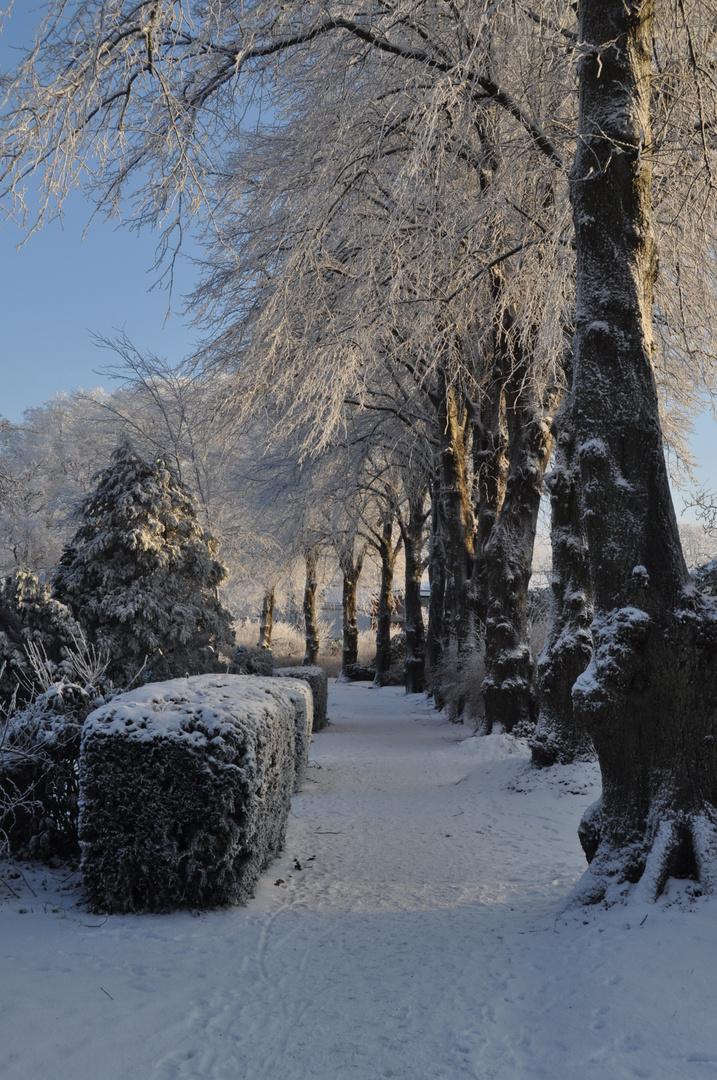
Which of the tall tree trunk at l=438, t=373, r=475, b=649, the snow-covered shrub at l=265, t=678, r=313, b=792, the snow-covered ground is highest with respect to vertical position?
the tall tree trunk at l=438, t=373, r=475, b=649

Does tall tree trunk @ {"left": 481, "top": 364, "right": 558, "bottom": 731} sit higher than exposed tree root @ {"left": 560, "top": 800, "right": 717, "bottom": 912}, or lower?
higher

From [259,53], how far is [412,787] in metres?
7.39

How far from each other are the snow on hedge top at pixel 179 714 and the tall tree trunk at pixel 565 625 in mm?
3978

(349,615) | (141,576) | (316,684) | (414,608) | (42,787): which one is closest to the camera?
(42,787)

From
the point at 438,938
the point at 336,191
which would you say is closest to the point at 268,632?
the point at 336,191

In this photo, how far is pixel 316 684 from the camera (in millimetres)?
13508

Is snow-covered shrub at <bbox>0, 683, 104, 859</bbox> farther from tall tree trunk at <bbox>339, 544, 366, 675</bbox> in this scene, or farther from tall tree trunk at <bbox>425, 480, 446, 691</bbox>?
tall tree trunk at <bbox>339, 544, 366, 675</bbox>

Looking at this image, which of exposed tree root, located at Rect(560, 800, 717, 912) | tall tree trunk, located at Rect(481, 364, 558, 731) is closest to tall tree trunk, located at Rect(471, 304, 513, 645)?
tall tree trunk, located at Rect(481, 364, 558, 731)

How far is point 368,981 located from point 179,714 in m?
1.71

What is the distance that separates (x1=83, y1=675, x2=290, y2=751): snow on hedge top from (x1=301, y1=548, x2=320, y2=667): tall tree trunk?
2056cm

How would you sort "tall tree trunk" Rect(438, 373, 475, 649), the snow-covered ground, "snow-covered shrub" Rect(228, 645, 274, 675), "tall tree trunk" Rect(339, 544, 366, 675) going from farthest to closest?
"tall tree trunk" Rect(339, 544, 366, 675)
"tall tree trunk" Rect(438, 373, 475, 649)
"snow-covered shrub" Rect(228, 645, 274, 675)
the snow-covered ground

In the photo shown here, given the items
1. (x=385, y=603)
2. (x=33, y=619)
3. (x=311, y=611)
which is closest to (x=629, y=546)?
(x=33, y=619)

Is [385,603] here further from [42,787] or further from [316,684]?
[42,787]

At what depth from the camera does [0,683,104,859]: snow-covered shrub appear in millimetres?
4574
